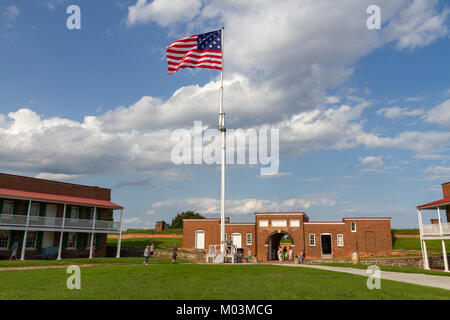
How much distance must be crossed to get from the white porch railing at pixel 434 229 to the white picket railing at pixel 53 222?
27.6 metres

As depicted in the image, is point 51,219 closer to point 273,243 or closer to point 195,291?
point 195,291

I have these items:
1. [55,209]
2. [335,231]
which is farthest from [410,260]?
[55,209]

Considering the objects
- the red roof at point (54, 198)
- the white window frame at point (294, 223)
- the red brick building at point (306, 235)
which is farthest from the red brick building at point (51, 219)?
the white window frame at point (294, 223)

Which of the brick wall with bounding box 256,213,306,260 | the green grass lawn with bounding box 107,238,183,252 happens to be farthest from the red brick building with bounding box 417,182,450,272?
the green grass lawn with bounding box 107,238,183,252

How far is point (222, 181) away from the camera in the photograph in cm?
2547

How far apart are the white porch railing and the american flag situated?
2028 cm

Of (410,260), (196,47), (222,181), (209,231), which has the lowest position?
(410,260)

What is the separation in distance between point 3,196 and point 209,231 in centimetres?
2305

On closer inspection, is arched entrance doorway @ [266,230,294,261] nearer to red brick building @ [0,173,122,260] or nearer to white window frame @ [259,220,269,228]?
white window frame @ [259,220,269,228]

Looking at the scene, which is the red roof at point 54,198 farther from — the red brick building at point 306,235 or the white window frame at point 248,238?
the white window frame at point 248,238

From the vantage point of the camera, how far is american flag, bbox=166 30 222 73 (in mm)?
23766

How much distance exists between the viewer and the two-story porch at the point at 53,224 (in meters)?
28.3
